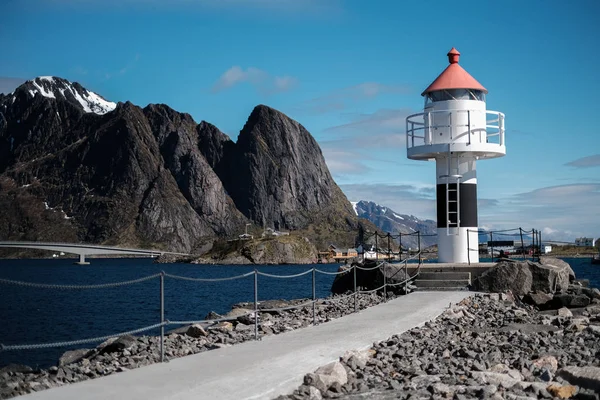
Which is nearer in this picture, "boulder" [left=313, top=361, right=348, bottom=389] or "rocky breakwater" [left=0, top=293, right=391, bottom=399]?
"boulder" [left=313, top=361, right=348, bottom=389]

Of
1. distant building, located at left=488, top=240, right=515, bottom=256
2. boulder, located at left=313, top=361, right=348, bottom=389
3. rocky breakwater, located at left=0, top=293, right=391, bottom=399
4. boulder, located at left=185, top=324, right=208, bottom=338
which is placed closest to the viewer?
boulder, located at left=313, top=361, right=348, bottom=389

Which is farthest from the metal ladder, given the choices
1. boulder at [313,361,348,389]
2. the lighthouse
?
boulder at [313,361,348,389]

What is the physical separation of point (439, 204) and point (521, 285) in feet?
12.3

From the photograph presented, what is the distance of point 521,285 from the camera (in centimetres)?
2228

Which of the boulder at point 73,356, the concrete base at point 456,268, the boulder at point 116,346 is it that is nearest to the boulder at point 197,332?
the boulder at point 116,346

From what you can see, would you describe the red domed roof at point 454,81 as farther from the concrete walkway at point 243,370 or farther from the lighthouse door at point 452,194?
the concrete walkway at point 243,370

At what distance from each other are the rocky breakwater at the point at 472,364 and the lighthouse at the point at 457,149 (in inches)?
289

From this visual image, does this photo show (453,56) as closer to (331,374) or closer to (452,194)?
(452,194)

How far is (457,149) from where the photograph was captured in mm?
23516

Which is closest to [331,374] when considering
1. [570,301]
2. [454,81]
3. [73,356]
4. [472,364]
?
[472,364]

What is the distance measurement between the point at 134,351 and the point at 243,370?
600 centimetres

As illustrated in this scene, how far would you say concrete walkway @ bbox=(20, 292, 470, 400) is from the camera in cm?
841

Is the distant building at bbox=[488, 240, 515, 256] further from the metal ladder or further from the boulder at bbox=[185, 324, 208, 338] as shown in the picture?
the boulder at bbox=[185, 324, 208, 338]

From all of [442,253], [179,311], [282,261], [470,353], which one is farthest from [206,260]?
[470,353]
